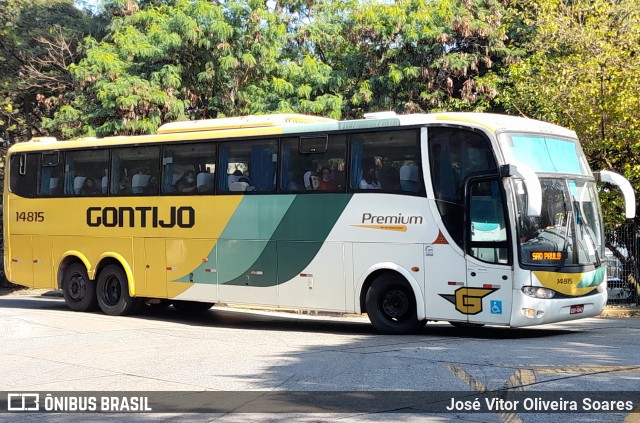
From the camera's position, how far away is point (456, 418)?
813cm

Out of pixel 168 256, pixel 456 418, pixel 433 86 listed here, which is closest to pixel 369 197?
pixel 168 256

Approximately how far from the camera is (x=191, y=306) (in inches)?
824

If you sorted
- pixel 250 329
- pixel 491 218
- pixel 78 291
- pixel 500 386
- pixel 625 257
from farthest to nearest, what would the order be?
1. pixel 625 257
2. pixel 78 291
3. pixel 250 329
4. pixel 491 218
5. pixel 500 386

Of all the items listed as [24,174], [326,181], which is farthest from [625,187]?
[24,174]

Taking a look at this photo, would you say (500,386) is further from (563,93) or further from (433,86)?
(433,86)

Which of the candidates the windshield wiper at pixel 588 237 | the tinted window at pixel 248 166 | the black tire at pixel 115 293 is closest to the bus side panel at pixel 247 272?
the tinted window at pixel 248 166

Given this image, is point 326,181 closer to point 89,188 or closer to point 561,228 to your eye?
point 561,228

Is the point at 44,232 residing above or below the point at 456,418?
above

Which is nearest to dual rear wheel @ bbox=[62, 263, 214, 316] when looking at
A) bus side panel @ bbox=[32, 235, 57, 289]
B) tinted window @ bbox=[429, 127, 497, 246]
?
bus side panel @ bbox=[32, 235, 57, 289]

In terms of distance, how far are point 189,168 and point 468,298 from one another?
6503mm

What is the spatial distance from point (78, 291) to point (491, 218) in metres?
10.3

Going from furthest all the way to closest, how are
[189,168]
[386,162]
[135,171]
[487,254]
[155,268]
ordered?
[135,171] → [155,268] → [189,168] → [386,162] → [487,254]

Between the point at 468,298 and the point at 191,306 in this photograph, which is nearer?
the point at 468,298

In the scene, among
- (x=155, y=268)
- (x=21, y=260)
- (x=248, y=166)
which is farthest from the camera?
(x=21, y=260)
